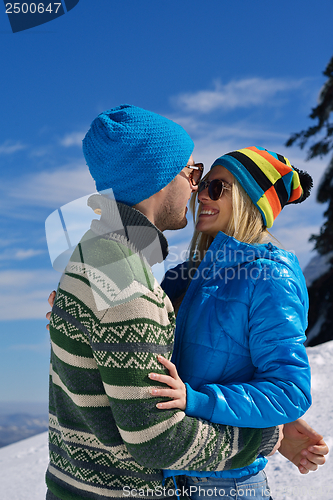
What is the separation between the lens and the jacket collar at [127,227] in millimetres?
1728

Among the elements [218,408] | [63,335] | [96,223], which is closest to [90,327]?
[63,335]

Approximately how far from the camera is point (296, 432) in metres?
2.16

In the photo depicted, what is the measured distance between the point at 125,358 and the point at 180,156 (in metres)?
1.03

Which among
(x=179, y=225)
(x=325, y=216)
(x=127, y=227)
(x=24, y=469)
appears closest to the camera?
(x=127, y=227)

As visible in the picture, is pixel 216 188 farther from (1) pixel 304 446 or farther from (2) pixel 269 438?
(1) pixel 304 446

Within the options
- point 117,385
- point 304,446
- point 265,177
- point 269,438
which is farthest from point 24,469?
point 265,177

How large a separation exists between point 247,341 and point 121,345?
704 millimetres

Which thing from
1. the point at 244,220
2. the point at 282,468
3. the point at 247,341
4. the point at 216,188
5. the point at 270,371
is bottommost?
the point at 282,468

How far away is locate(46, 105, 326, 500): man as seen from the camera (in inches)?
58.8

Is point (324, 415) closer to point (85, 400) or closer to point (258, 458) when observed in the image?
point (258, 458)

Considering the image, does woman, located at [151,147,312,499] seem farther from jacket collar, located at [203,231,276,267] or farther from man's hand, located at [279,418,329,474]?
man's hand, located at [279,418,329,474]

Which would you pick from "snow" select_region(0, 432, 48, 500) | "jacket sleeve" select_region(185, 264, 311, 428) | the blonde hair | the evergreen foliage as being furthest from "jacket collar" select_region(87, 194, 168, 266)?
the evergreen foliage

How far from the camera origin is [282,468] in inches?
158

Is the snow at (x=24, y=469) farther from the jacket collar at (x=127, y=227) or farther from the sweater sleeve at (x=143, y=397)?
the jacket collar at (x=127, y=227)
